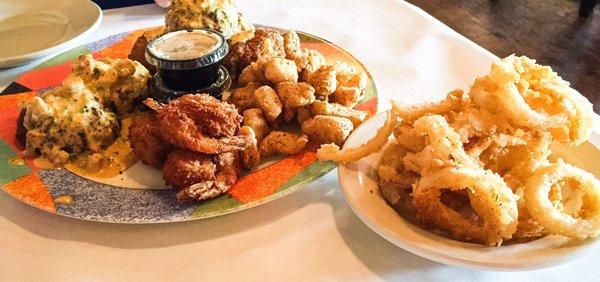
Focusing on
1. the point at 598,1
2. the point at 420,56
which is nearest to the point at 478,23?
the point at 598,1

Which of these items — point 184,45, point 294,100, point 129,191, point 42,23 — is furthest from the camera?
point 42,23

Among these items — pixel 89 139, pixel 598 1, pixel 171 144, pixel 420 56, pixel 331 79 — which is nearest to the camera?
pixel 171 144

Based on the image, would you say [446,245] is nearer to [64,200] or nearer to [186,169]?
[186,169]

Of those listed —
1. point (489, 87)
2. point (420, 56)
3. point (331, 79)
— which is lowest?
point (420, 56)

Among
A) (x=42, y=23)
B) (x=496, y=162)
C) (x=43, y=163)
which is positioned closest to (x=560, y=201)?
(x=496, y=162)

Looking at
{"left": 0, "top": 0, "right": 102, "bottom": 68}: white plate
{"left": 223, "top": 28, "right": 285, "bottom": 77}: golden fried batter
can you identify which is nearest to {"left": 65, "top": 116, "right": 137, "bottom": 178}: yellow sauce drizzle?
{"left": 223, "top": 28, "right": 285, "bottom": 77}: golden fried batter

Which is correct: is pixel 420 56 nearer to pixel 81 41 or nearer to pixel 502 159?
pixel 502 159

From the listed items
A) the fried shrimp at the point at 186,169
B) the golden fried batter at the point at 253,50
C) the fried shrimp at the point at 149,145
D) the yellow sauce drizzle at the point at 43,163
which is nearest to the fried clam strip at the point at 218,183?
the fried shrimp at the point at 186,169
